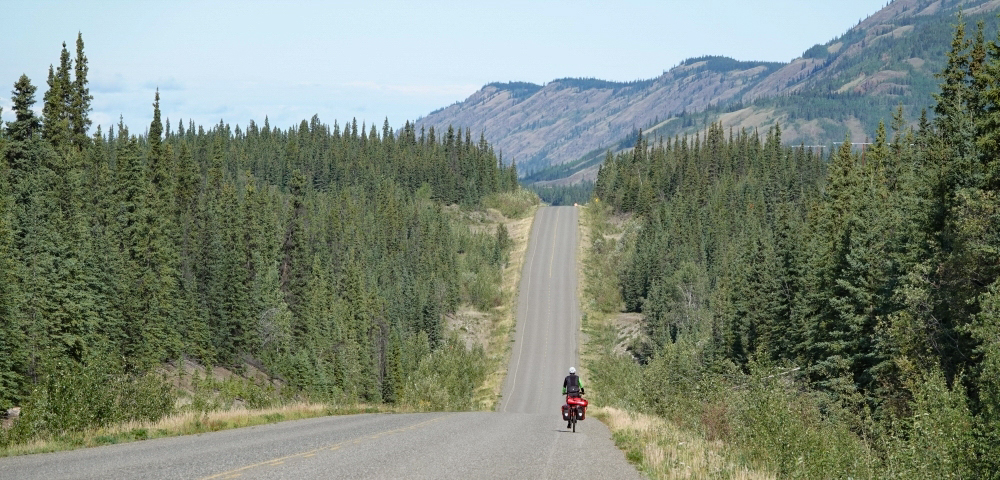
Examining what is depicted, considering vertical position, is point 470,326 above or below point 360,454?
below

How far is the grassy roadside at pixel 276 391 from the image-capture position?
2102 centimetres

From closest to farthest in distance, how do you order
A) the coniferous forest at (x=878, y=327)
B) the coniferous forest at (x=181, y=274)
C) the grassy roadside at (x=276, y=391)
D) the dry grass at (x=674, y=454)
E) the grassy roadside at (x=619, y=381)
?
the dry grass at (x=674, y=454), the grassy roadside at (x=619, y=381), the coniferous forest at (x=878, y=327), the grassy roadside at (x=276, y=391), the coniferous forest at (x=181, y=274)

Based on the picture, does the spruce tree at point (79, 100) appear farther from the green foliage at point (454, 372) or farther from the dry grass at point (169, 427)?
the dry grass at point (169, 427)

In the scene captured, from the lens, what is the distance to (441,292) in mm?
124812

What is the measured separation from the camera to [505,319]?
417 feet

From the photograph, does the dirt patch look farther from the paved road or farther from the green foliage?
the paved road

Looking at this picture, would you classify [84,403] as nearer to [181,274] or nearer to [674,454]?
[674,454]

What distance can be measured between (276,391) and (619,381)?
3649 centimetres

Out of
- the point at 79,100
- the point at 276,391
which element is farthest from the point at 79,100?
the point at 276,391

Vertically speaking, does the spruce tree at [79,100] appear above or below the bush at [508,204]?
above

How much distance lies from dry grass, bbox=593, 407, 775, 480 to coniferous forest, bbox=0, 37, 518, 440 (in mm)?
13836

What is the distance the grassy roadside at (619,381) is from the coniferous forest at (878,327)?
3.02 ft

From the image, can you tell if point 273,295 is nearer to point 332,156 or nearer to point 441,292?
point 441,292

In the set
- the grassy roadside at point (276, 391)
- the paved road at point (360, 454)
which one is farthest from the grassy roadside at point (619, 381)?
the grassy roadside at point (276, 391)
